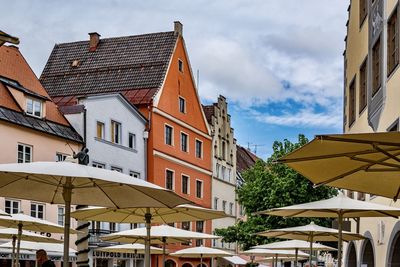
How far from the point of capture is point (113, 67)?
4778 centimetres

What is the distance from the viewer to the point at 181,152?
48.7 meters

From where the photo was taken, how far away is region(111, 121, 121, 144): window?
40500mm

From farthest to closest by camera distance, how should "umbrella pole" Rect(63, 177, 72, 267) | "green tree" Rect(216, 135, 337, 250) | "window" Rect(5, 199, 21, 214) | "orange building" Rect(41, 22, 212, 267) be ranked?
"orange building" Rect(41, 22, 212, 267), "green tree" Rect(216, 135, 337, 250), "window" Rect(5, 199, 21, 214), "umbrella pole" Rect(63, 177, 72, 267)

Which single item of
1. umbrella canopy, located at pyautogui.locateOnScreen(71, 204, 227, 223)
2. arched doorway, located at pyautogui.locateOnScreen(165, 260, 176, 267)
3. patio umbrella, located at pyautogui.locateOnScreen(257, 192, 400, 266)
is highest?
patio umbrella, located at pyautogui.locateOnScreen(257, 192, 400, 266)

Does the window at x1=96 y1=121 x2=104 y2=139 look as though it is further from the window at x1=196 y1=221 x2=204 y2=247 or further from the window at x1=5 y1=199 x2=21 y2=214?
the window at x1=196 y1=221 x2=204 y2=247

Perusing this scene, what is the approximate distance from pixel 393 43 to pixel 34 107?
2015cm

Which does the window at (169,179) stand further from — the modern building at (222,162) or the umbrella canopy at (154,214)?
the umbrella canopy at (154,214)

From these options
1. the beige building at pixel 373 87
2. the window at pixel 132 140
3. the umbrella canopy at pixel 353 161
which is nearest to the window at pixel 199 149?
A: the window at pixel 132 140

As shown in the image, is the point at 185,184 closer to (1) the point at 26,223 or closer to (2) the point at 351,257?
(2) the point at 351,257

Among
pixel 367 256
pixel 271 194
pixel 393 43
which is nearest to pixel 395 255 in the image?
pixel 393 43

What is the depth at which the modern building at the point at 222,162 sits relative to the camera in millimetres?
55625

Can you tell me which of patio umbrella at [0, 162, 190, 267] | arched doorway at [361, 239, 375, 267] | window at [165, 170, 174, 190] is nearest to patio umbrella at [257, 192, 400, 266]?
patio umbrella at [0, 162, 190, 267]

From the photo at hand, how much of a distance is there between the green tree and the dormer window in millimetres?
12636

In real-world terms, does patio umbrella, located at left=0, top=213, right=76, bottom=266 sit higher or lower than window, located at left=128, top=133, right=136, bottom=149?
lower
